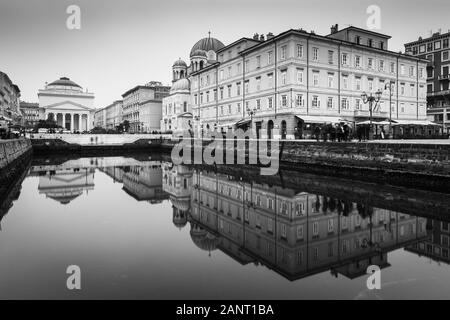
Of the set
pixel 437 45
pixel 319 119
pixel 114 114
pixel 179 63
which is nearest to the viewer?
pixel 319 119

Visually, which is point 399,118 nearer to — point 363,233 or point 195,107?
Result: point 195,107

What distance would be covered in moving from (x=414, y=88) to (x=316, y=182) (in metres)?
38.0

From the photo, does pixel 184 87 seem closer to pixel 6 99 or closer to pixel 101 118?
pixel 6 99

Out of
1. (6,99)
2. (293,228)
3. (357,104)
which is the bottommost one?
(293,228)

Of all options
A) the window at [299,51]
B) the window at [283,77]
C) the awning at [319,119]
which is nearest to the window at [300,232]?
the awning at [319,119]

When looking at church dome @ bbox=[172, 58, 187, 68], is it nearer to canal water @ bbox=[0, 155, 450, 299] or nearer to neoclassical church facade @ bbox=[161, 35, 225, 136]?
neoclassical church facade @ bbox=[161, 35, 225, 136]

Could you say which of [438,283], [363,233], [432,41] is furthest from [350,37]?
[438,283]

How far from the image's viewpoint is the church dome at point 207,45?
250 feet

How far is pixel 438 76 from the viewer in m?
61.0

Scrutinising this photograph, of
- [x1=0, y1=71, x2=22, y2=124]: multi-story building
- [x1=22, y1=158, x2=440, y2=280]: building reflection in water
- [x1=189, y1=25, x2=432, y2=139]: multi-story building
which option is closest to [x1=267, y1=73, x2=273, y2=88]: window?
[x1=189, y1=25, x2=432, y2=139]: multi-story building

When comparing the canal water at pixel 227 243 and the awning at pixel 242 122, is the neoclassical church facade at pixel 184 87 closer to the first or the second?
the awning at pixel 242 122

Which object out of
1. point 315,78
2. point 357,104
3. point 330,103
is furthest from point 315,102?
point 357,104
